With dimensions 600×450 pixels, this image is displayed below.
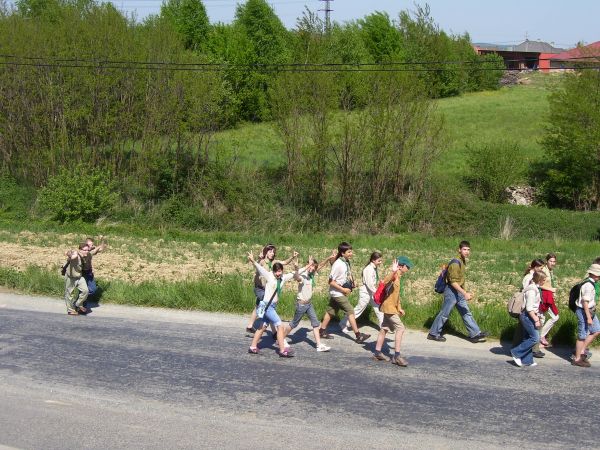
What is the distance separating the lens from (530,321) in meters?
11.1

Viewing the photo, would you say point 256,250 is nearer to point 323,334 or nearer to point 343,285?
point 323,334

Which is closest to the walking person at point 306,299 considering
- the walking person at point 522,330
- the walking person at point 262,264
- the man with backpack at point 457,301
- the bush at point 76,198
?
the walking person at point 262,264

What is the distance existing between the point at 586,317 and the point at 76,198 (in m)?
22.0

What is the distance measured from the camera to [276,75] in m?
33.4

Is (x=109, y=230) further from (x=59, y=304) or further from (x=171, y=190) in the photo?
(x=59, y=304)

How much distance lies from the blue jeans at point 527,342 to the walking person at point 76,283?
806cm

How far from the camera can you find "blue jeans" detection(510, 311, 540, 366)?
11.1 m

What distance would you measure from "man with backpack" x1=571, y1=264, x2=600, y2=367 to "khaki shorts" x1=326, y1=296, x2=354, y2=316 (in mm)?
3498

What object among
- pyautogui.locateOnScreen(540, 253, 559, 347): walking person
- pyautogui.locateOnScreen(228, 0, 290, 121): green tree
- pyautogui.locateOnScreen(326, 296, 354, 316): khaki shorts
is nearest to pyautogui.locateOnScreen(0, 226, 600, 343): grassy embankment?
pyautogui.locateOnScreen(540, 253, 559, 347): walking person

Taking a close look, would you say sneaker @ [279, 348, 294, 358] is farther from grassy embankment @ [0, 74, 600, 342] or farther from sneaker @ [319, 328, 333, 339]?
grassy embankment @ [0, 74, 600, 342]

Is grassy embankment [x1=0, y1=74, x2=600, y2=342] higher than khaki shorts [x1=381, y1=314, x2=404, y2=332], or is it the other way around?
khaki shorts [x1=381, y1=314, x2=404, y2=332]

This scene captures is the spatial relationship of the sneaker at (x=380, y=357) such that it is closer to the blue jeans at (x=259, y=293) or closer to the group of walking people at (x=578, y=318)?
the group of walking people at (x=578, y=318)

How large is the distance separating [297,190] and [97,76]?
10100mm

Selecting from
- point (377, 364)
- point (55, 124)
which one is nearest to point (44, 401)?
point (377, 364)
